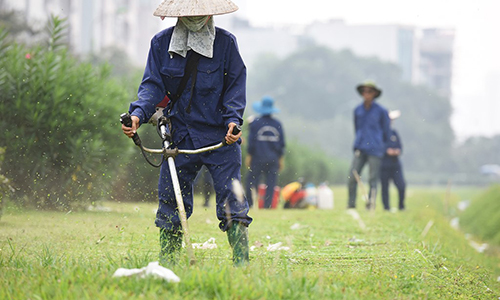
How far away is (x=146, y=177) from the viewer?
48.7 feet

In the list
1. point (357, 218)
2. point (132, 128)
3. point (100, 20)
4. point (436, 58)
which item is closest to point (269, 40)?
point (436, 58)

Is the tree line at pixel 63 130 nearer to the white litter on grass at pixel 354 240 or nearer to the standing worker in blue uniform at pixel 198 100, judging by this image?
the standing worker in blue uniform at pixel 198 100

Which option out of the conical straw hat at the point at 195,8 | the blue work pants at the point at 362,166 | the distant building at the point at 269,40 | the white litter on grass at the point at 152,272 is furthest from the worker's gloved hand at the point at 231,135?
the distant building at the point at 269,40

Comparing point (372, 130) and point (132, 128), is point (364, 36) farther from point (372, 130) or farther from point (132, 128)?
point (132, 128)

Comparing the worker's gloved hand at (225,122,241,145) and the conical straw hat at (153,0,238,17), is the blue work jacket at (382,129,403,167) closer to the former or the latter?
the conical straw hat at (153,0,238,17)

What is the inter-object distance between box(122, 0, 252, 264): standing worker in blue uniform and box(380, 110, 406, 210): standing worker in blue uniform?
986 cm

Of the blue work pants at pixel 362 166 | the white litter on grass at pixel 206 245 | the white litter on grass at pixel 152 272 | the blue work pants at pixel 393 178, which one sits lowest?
the blue work pants at pixel 393 178

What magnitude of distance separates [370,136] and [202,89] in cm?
816

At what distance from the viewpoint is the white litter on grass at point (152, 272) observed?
4.43m

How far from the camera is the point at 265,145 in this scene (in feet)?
46.2

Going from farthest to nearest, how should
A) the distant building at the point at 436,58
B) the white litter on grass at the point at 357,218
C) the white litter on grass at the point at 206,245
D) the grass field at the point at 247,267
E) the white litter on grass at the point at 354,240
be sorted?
the distant building at the point at 436,58
the white litter on grass at the point at 357,218
the white litter on grass at the point at 354,240
the white litter on grass at the point at 206,245
the grass field at the point at 247,267

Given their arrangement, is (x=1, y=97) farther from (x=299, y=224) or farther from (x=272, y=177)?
(x=272, y=177)

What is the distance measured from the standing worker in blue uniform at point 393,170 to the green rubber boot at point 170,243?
32.3ft

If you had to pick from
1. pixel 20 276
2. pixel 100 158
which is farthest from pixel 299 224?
pixel 20 276
